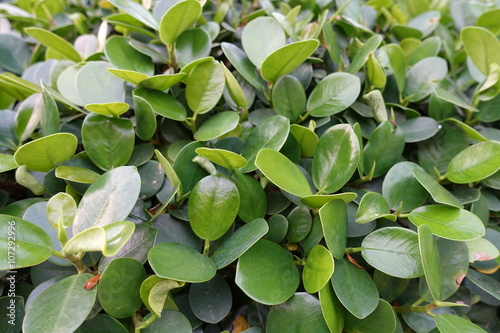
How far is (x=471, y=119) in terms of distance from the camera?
0.84 meters

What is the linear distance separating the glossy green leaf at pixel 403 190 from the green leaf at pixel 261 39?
33 centimetres

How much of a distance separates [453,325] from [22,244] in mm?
646

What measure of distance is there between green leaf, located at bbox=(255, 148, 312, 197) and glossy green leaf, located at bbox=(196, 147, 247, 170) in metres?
0.04

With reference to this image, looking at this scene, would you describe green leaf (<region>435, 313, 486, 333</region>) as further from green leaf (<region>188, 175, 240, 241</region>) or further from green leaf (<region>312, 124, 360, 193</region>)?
green leaf (<region>188, 175, 240, 241</region>)

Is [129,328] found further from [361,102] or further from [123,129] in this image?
[361,102]

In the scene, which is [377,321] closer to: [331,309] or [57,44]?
[331,309]

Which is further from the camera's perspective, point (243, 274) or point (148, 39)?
point (148, 39)

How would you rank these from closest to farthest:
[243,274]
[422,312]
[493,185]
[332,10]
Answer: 1. [243,274]
2. [422,312]
3. [493,185]
4. [332,10]

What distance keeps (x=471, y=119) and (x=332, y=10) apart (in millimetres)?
464

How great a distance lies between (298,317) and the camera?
55 centimetres

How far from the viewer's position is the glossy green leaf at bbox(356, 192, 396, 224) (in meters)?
0.58

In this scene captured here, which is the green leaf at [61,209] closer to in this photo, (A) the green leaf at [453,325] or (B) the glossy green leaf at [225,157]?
(B) the glossy green leaf at [225,157]

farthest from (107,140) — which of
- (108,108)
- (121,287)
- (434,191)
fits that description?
(434,191)

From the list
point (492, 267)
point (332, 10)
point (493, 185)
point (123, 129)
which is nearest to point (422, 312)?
point (492, 267)
